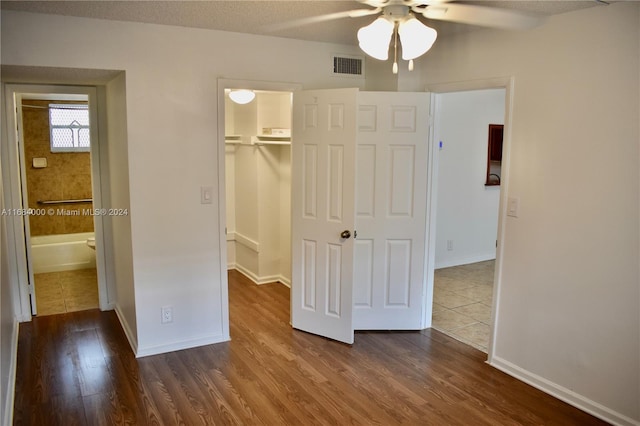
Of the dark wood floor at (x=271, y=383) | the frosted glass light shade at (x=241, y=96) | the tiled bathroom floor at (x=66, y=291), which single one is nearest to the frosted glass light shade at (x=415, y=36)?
the dark wood floor at (x=271, y=383)

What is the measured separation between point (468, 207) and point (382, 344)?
2947 millimetres

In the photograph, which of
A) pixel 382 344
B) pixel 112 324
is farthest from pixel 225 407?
pixel 112 324

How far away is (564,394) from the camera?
9.77 ft

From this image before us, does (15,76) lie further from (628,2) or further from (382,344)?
(628,2)

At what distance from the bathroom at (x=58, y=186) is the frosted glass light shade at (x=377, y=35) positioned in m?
4.72

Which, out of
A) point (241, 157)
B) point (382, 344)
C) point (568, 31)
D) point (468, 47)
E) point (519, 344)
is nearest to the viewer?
point (568, 31)

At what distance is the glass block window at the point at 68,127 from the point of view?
6004 mm

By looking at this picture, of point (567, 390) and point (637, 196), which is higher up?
point (637, 196)

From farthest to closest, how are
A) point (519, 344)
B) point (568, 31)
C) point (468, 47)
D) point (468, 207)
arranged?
1. point (468, 207)
2. point (468, 47)
3. point (519, 344)
4. point (568, 31)

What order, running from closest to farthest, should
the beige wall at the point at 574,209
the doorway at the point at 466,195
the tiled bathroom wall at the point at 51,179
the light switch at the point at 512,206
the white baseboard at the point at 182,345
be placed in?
the beige wall at the point at 574,209, the light switch at the point at 512,206, the white baseboard at the point at 182,345, the doorway at the point at 466,195, the tiled bathroom wall at the point at 51,179

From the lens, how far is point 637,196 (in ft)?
8.42

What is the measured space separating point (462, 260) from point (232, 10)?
451cm

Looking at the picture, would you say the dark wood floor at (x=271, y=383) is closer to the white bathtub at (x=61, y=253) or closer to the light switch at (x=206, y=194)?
the light switch at (x=206, y=194)

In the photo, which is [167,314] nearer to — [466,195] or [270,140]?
[270,140]
